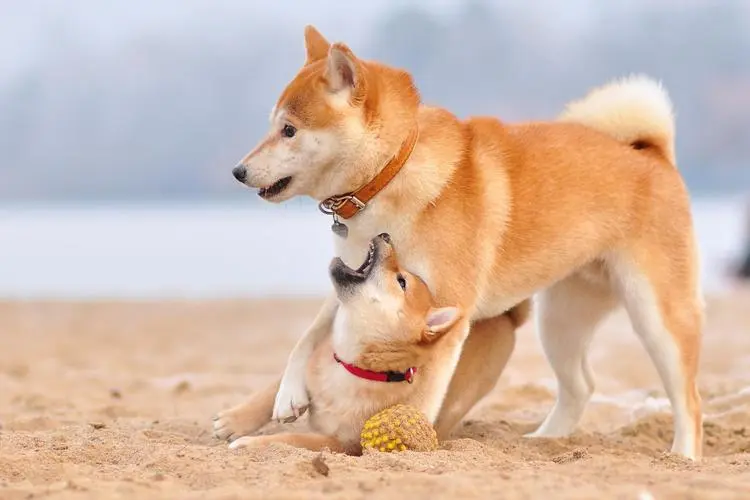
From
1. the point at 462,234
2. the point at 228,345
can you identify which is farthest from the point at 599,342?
the point at 462,234

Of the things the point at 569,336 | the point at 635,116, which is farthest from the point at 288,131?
the point at 569,336

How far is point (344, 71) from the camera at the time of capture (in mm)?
4219

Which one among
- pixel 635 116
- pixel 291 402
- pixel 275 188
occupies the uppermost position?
pixel 635 116

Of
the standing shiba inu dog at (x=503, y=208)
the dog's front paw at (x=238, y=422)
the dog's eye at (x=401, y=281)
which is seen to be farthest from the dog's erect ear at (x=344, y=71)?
the dog's front paw at (x=238, y=422)

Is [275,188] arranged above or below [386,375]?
above

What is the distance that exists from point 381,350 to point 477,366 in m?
0.72

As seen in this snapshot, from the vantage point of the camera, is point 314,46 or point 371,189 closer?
point 371,189

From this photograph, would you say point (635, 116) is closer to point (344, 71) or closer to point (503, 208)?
point (503, 208)

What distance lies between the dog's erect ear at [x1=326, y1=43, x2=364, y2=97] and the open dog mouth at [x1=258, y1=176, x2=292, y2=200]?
42 centimetres

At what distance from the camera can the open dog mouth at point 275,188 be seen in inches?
170

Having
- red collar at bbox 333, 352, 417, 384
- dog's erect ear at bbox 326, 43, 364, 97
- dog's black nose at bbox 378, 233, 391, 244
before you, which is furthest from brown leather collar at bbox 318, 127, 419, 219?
red collar at bbox 333, 352, 417, 384

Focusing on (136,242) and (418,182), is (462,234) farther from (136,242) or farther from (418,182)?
(136,242)

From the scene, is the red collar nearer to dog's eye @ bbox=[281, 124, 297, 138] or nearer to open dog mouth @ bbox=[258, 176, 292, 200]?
open dog mouth @ bbox=[258, 176, 292, 200]

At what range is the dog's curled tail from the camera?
500cm
